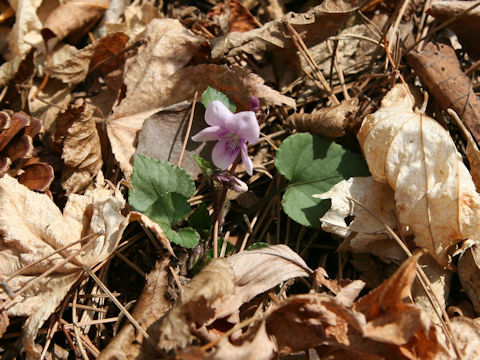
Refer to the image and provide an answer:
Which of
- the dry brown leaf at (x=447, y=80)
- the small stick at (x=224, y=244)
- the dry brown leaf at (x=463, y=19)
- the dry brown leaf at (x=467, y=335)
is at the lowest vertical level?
the small stick at (x=224, y=244)

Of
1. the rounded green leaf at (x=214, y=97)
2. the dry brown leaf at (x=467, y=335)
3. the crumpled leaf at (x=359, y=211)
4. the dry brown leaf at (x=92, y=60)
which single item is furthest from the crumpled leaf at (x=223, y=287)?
the dry brown leaf at (x=92, y=60)

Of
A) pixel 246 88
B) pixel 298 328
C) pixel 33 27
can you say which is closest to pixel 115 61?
pixel 33 27

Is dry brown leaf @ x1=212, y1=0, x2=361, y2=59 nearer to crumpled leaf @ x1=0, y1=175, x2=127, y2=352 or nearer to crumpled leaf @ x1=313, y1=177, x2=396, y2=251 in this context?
crumpled leaf @ x1=313, y1=177, x2=396, y2=251

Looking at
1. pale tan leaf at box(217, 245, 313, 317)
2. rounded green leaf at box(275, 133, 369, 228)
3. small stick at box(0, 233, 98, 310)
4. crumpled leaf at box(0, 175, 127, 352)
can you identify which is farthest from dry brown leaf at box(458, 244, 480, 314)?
small stick at box(0, 233, 98, 310)

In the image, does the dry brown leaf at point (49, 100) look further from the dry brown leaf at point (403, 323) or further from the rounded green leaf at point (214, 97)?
Answer: the dry brown leaf at point (403, 323)

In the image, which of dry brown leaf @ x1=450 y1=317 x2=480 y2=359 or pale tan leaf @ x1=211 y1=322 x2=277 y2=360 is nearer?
pale tan leaf @ x1=211 y1=322 x2=277 y2=360

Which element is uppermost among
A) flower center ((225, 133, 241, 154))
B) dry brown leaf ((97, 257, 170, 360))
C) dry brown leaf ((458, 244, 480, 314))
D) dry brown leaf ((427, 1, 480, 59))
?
dry brown leaf ((427, 1, 480, 59))

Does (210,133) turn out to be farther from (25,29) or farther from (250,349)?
(25,29)
